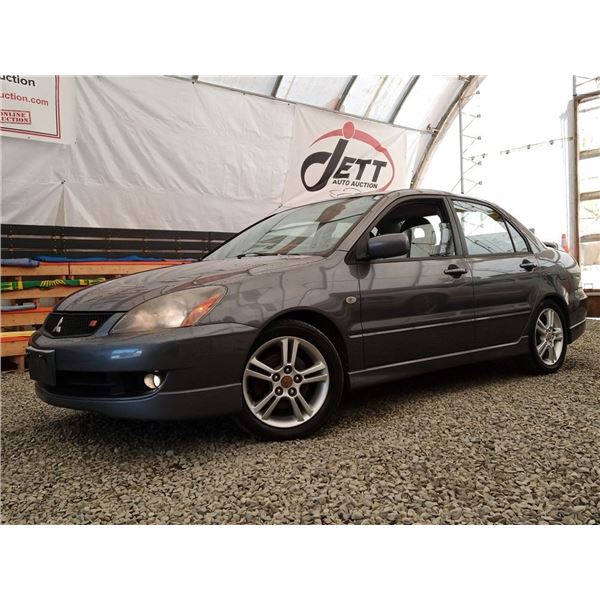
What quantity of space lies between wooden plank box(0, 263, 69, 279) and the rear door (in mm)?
4545

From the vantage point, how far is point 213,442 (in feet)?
8.28

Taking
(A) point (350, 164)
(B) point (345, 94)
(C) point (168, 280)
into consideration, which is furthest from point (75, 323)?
(B) point (345, 94)

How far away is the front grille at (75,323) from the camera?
95.6 inches

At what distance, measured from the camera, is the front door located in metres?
2.92

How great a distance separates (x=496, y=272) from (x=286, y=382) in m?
1.94

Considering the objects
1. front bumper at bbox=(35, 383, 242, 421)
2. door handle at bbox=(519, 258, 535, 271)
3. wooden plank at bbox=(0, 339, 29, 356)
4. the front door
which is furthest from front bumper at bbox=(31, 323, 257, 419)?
wooden plank at bbox=(0, 339, 29, 356)

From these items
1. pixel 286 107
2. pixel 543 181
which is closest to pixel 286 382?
pixel 286 107

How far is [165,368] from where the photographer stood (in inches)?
88.7

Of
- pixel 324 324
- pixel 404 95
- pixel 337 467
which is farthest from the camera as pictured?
pixel 404 95

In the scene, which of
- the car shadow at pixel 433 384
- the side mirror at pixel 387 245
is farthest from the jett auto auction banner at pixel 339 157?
the side mirror at pixel 387 245

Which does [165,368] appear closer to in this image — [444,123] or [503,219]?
[503,219]

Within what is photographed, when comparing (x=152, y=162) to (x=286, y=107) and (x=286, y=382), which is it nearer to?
(x=286, y=107)

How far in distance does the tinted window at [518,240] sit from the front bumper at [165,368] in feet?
8.29

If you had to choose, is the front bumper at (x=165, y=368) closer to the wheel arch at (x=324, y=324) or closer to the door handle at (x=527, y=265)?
the wheel arch at (x=324, y=324)
